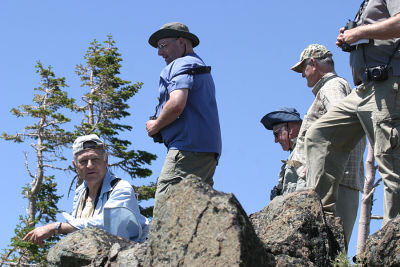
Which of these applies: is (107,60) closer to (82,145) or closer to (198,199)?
(82,145)

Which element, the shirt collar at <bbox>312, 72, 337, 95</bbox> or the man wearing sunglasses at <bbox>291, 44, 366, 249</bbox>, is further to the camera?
the shirt collar at <bbox>312, 72, 337, 95</bbox>

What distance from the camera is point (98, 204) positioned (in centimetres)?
675

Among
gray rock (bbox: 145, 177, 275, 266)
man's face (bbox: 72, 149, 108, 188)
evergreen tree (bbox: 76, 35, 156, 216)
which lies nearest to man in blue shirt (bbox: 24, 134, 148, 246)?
man's face (bbox: 72, 149, 108, 188)

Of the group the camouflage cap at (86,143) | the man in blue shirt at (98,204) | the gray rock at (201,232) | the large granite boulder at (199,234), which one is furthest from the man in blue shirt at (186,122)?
the gray rock at (201,232)

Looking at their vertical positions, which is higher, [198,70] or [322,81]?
[198,70]

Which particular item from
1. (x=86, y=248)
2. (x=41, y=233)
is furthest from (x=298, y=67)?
(x=86, y=248)

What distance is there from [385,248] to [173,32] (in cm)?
360

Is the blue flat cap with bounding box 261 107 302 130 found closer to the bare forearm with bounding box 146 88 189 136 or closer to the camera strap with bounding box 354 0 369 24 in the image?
the bare forearm with bounding box 146 88 189 136

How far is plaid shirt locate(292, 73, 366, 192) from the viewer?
706 centimetres

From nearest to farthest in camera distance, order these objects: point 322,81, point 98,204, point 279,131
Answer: point 98,204, point 322,81, point 279,131

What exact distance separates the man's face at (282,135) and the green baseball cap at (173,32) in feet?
6.22

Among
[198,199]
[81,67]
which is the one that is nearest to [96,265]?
[198,199]

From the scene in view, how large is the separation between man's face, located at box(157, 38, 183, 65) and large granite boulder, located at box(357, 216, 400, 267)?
3.36 meters

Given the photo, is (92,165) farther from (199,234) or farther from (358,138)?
(199,234)
